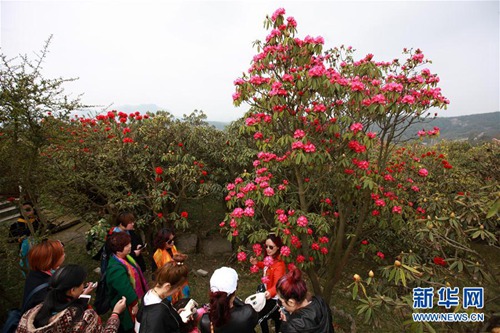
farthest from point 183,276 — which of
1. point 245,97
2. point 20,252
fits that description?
point 20,252

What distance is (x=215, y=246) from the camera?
6.97 metres

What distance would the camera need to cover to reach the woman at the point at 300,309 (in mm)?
1913

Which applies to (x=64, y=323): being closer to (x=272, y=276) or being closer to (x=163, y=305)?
(x=163, y=305)

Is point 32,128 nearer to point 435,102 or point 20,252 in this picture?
point 20,252

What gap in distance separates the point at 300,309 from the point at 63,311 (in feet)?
5.70

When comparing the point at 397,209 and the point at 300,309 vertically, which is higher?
the point at 397,209

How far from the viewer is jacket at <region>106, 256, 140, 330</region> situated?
270 centimetres

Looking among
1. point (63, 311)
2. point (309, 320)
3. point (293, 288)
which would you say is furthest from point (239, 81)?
point (63, 311)

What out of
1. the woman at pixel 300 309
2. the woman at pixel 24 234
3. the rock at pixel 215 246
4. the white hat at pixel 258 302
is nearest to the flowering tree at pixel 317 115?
the white hat at pixel 258 302

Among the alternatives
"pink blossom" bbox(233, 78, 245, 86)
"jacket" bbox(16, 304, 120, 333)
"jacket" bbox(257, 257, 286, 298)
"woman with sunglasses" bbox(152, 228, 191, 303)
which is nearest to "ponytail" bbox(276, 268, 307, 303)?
"jacket" bbox(257, 257, 286, 298)

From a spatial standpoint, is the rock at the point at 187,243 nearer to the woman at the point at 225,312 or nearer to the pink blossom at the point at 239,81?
the pink blossom at the point at 239,81

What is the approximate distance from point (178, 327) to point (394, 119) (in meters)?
4.11

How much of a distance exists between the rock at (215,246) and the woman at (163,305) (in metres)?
4.77

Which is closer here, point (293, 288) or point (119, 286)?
point (293, 288)
